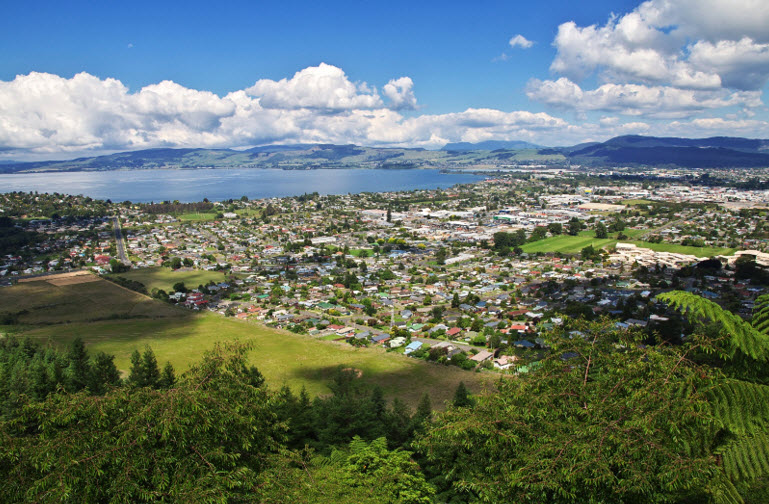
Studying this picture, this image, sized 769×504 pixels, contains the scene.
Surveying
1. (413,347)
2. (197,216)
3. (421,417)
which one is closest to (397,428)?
(421,417)

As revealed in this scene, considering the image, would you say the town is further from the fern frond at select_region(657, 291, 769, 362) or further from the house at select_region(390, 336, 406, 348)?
the fern frond at select_region(657, 291, 769, 362)

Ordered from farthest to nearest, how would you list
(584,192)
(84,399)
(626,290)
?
(584,192) < (626,290) < (84,399)

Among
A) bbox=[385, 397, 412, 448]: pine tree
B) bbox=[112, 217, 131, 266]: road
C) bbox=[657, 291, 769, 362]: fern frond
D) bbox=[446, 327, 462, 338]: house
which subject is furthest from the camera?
bbox=[112, 217, 131, 266]: road

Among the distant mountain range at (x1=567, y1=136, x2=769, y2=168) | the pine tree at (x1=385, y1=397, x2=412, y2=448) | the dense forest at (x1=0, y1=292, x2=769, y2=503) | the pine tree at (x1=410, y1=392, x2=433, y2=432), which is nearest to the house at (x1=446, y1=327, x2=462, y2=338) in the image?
the pine tree at (x1=410, y1=392, x2=433, y2=432)

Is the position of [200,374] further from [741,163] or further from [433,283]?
[741,163]

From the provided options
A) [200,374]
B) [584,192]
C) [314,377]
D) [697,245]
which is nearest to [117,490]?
[200,374]

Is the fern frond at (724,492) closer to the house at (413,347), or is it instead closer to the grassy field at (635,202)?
the house at (413,347)
